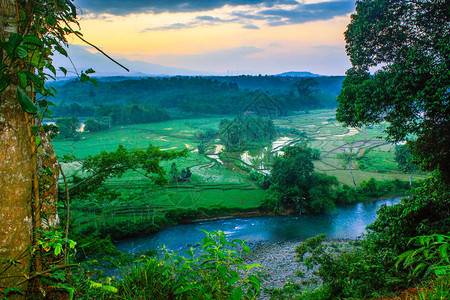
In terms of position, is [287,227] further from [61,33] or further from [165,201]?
[61,33]

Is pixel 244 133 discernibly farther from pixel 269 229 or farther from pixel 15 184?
pixel 15 184

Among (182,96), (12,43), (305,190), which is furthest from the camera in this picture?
(182,96)

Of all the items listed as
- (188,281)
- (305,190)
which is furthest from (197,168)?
(188,281)

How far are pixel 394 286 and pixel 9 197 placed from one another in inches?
128

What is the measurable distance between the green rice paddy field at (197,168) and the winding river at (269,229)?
1.59 meters

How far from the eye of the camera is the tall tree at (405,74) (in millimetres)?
5121

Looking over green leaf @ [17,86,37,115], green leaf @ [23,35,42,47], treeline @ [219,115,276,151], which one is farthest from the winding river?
treeline @ [219,115,276,151]

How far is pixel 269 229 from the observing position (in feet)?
46.9

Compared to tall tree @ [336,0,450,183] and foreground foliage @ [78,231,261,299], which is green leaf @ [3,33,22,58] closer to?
foreground foliage @ [78,231,261,299]

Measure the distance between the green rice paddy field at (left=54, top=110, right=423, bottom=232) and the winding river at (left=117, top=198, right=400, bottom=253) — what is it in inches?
62.6

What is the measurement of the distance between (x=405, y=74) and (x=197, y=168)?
740 inches

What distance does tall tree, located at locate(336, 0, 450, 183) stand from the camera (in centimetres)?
512

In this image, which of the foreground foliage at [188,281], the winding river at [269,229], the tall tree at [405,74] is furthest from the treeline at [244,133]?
the foreground foliage at [188,281]

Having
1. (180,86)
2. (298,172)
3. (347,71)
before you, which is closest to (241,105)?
(180,86)
